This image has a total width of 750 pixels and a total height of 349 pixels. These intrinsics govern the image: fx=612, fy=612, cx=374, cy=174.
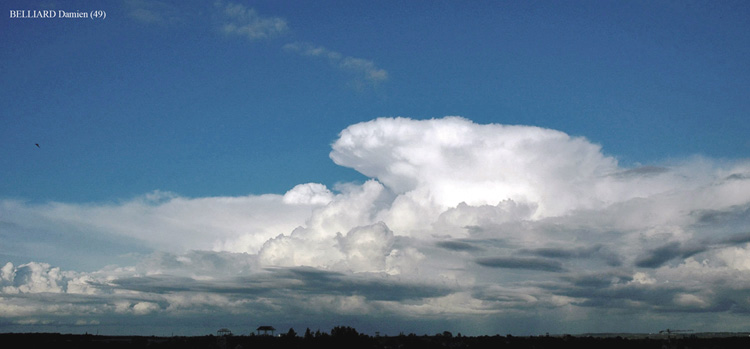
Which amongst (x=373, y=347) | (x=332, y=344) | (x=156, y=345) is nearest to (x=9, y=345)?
(x=156, y=345)

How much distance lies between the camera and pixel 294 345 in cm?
18638

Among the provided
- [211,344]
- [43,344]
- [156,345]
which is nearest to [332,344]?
[211,344]

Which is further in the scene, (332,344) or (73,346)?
(332,344)

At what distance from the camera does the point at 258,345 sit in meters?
191

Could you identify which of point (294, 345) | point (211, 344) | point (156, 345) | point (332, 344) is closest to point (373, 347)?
point (332, 344)

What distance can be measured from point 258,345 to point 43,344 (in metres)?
60.7

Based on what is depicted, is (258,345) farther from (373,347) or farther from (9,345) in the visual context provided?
(9,345)

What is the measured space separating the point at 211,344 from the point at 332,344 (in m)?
38.1

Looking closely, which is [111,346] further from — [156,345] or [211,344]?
[211,344]

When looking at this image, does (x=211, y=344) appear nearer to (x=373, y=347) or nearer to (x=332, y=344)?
(x=332, y=344)

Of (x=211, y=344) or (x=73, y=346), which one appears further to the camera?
(x=211, y=344)

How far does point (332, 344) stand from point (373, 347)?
13.2 metres

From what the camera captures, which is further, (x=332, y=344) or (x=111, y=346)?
(x=332, y=344)

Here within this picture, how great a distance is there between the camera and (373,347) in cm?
19575
